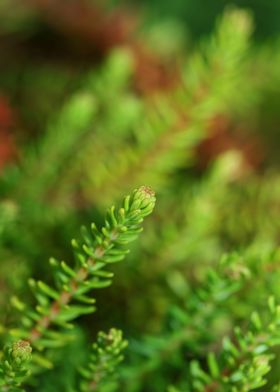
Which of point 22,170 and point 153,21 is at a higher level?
point 153,21

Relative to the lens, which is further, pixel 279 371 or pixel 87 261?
pixel 279 371

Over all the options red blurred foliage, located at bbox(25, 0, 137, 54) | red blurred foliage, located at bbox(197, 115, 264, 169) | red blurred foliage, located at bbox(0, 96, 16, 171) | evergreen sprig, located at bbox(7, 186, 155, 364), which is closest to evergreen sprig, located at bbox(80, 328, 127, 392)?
evergreen sprig, located at bbox(7, 186, 155, 364)

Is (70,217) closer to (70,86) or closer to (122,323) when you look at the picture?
(122,323)

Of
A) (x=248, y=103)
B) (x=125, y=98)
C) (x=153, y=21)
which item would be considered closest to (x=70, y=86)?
(x=125, y=98)

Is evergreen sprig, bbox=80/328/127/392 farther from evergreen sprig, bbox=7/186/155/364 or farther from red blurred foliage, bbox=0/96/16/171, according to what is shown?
red blurred foliage, bbox=0/96/16/171

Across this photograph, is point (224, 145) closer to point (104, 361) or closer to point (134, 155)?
point (134, 155)

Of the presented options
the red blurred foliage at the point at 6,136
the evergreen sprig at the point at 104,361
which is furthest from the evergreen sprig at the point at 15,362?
the red blurred foliage at the point at 6,136

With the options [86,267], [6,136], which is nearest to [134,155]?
[6,136]
